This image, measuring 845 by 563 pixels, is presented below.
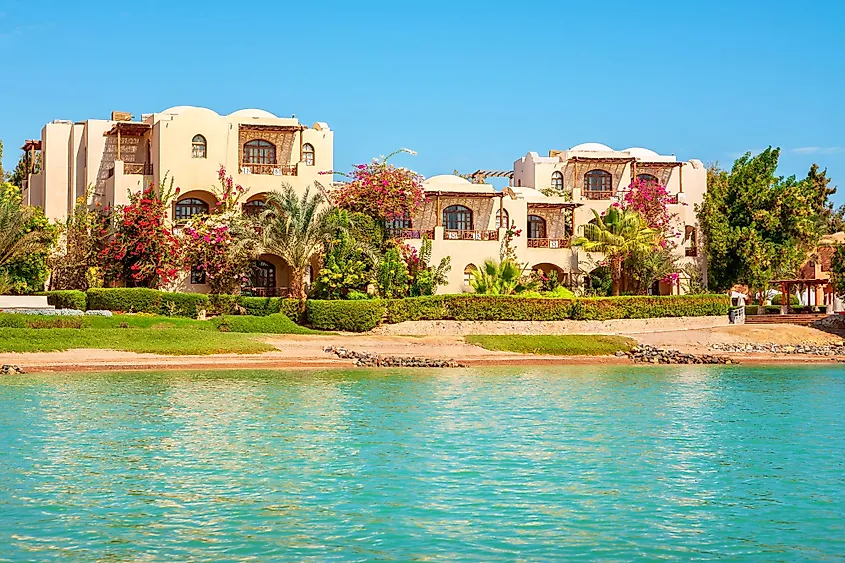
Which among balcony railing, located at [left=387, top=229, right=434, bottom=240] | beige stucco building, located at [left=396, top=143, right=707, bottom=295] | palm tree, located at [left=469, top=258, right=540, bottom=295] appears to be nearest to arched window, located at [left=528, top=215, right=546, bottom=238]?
beige stucco building, located at [left=396, top=143, right=707, bottom=295]

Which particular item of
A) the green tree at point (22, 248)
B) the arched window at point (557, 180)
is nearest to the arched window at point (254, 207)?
the green tree at point (22, 248)

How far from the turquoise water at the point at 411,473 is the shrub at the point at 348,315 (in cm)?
1382

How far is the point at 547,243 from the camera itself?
52906 mm

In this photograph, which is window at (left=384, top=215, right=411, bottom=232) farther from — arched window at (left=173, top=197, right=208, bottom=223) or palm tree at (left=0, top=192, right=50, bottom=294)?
palm tree at (left=0, top=192, right=50, bottom=294)

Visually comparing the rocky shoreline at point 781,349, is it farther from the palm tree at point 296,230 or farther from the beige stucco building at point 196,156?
the beige stucco building at point 196,156

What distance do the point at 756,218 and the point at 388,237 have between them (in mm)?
18727

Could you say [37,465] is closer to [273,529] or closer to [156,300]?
[273,529]

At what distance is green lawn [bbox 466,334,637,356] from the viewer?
131 feet

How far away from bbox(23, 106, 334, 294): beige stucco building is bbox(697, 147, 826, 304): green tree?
20.1 metres

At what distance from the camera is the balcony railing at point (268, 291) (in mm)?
47594

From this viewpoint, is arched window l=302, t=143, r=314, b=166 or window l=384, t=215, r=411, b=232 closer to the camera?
arched window l=302, t=143, r=314, b=166

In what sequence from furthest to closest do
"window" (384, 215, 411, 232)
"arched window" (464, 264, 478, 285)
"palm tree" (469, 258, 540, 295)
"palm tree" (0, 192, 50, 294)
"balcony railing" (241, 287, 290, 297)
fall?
"arched window" (464, 264, 478, 285) < "window" (384, 215, 411, 232) < "balcony railing" (241, 287, 290, 297) < "palm tree" (469, 258, 540, 295) < "palm tree" (0, 192, 50, 294)

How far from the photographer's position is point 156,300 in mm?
42125

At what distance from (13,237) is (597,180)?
2969 centimetres
